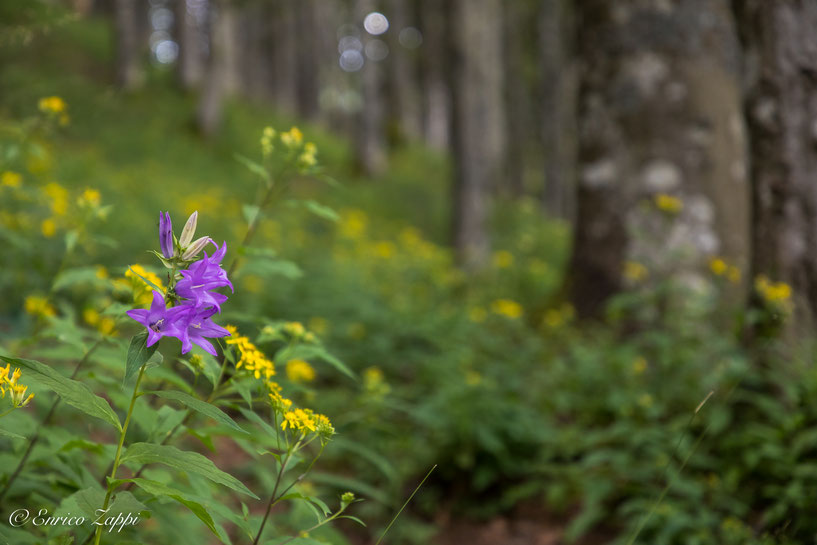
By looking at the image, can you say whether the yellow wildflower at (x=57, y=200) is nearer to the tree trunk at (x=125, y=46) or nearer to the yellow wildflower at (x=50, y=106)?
the yellow wildflower at (x=50, y=106)

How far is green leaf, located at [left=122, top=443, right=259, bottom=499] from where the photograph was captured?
1078 millimetres

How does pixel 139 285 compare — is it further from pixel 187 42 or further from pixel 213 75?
pixel 187 42

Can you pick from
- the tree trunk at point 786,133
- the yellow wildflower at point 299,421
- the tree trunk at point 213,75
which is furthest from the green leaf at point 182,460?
the tree trunk at point 213,75

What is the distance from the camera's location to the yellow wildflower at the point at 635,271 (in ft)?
12.0

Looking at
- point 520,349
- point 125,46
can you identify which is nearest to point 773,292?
point 520,349

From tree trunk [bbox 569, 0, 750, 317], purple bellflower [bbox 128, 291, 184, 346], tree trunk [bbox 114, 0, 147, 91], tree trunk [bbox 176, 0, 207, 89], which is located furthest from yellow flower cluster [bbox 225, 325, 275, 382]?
tree trunk [bbox 176, 0, 207, 89]

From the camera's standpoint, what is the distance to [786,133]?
273 cm

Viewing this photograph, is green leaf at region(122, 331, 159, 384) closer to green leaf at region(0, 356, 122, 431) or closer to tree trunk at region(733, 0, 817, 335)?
green leaf at region(0, 356, 122, 431)

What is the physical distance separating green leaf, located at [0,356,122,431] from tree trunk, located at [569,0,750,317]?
349 centimetres

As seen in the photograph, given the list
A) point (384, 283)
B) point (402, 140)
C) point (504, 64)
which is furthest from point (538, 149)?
point (384, 283)

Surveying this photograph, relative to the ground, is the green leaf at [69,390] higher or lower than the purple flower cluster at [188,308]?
lower

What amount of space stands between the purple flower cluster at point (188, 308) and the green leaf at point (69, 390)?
18 centimetres

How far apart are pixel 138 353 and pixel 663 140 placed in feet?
12.7

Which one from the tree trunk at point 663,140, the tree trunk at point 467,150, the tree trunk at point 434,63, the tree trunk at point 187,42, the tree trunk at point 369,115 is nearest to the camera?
the tree trunk at point 663,140
